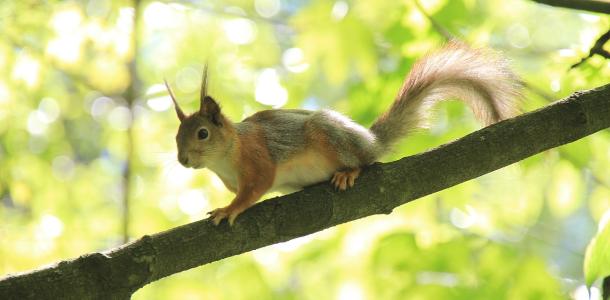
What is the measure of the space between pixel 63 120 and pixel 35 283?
5.21m

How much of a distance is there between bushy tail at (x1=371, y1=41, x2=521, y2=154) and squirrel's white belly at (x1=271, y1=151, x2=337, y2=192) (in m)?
0.42

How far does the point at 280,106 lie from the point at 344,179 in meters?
1.88

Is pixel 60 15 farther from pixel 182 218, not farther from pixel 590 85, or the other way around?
pixel 590 85

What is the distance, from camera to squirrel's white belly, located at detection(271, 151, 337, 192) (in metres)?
3.49

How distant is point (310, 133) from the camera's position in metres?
3.57

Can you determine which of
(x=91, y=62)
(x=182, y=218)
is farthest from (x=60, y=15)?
(x=182, y=218)

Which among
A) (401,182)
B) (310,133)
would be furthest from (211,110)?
(401,182)

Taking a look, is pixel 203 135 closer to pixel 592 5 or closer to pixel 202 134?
pixel 202 134

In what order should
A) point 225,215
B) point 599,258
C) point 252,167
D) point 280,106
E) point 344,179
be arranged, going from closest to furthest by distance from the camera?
point 599,258 < point 225,215 < point 344,179 < point 252,167 < point 280,106

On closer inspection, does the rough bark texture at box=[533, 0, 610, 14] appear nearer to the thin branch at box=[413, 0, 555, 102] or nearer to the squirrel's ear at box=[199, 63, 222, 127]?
the thin branch at box=[413, 0, 555, 102]

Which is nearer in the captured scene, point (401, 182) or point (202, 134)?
point (401, 182)

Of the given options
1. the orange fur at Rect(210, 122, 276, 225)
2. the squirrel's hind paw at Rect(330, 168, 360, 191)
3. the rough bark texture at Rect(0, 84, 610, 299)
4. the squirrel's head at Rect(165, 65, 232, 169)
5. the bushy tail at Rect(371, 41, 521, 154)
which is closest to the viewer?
the rough bark texture at Rect(0, 84, 610, 299)

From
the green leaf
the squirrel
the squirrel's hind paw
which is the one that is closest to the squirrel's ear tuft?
the squirrel

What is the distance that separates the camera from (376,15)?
4453 millimetres
